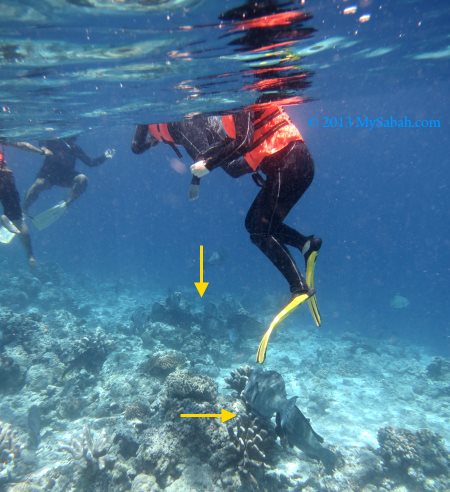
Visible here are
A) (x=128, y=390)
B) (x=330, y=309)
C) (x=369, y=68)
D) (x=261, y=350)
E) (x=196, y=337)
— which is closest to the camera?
(x=261, y=350)

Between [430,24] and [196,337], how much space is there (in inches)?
546

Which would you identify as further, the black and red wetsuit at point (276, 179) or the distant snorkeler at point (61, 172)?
the distant snorkeler at point (61, 172)

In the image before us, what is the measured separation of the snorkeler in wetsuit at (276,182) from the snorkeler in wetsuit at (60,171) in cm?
988

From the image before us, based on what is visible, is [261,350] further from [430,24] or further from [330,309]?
[330,309]

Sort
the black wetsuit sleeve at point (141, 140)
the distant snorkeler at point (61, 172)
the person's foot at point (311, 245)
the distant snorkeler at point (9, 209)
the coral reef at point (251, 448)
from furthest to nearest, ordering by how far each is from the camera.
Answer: the distant snorkeler at point (61, 172), the distant snorkeler at point (9, 209), the black wetsuit sleeve at point (141, 140), the coral reef at point (251, 448), the person's foot at point (311, 245)

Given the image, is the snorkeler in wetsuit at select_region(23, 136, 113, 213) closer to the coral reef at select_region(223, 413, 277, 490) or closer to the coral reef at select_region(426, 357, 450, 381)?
the coral reef at select_region(223, 413, 277, 490)

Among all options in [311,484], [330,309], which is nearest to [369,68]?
[311,484]

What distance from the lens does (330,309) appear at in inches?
1309

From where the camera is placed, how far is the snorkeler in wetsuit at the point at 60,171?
1373 centimetres

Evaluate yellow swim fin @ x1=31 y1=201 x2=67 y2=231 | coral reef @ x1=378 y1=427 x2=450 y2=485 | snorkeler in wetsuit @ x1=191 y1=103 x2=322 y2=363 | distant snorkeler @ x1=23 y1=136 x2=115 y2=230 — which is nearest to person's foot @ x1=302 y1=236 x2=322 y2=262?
snorkeler in wetsuit @ x1=191 y1=103 x2=322 y2=363

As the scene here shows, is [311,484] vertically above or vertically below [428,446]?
below

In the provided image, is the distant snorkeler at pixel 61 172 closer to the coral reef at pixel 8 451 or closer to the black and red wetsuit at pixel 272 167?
the coral reef at pixel 8 451

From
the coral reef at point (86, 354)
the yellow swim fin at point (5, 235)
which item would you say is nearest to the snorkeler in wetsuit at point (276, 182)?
the yellow swim fin at point (5, 235)

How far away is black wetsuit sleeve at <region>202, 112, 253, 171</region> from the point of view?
4.87 metres
